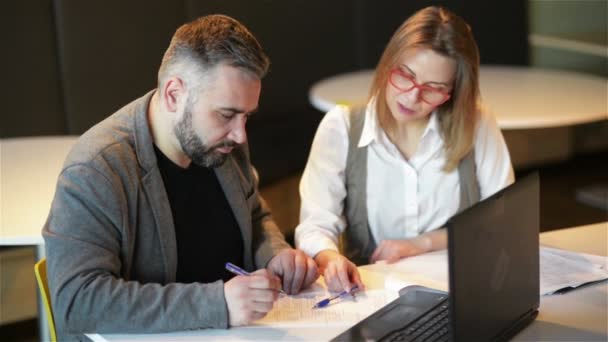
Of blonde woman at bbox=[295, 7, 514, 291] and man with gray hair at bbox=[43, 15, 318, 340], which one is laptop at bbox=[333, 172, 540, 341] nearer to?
man with gray hair at bbox=[43, 15, 318, 340]

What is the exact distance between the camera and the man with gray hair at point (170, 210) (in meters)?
1.84

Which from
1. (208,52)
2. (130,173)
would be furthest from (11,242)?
(208,52)

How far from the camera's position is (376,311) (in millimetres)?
1957

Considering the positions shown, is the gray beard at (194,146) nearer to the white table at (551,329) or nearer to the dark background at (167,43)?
the white table at (551,329)

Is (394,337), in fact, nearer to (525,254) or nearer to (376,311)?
(376,311)

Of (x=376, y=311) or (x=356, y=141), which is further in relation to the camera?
(x=356, y=141)

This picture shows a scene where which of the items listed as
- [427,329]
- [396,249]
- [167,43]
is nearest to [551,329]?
[427,329]

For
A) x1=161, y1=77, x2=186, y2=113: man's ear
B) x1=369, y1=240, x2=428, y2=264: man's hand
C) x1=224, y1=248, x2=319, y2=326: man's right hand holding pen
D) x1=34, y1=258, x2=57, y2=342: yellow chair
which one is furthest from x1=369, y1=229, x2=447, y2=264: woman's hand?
x1=34, y1=258, x2=57, y2=342: yellow chair

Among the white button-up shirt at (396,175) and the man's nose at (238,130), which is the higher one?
the man's nose at (238,130)

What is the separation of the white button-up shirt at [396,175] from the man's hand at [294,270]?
1.38 ft

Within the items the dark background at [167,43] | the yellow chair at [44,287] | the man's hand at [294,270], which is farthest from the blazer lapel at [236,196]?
the dark background at [167,43]

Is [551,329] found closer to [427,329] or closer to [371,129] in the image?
[427,329]

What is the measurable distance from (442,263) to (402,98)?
→ 45cm

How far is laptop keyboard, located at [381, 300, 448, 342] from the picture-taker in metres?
1.82
